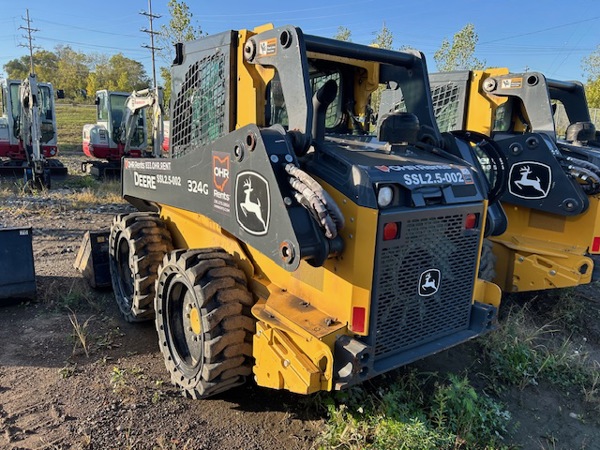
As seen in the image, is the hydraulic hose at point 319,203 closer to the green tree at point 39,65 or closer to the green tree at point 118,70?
the green tree at point 118,70

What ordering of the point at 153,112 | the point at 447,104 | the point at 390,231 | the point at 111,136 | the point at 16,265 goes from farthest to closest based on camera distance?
the point at 111,136 < the point at 153,112 < the point at 447,104 < the point at 16,265 < the point at 390,231

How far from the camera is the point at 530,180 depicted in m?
5.24

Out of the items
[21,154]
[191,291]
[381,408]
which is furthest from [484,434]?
[21,154]

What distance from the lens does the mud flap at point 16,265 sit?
16.4ft

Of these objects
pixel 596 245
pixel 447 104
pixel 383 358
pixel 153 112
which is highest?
pixel 447 104

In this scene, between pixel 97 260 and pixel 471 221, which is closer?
pixel 471 221

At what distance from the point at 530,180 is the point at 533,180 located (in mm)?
34

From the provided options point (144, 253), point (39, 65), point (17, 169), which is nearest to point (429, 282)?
point (144, 253)

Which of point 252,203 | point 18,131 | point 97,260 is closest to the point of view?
point 252,203

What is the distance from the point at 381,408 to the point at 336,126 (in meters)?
2.43

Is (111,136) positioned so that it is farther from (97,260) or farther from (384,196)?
(384,196)

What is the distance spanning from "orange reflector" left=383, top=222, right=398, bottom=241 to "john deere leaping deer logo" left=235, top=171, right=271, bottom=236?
0.67 meters

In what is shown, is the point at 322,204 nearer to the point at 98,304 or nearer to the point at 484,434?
the point at 484,434

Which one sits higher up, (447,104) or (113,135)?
(447,104)
